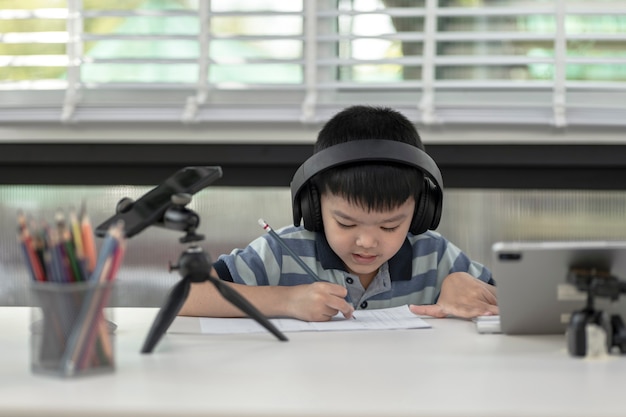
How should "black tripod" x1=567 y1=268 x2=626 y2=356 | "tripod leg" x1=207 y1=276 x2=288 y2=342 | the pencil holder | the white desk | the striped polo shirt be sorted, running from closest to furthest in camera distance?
the white desk, the pencil holder, "black tripod" x1=567 y1=268 x2=626 y2=356, "tripod leg" x1=207 y1=276 x2=288 y2=342, the striped polo shirt

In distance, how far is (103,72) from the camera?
252 cm

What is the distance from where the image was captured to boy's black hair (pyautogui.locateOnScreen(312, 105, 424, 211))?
159 cm

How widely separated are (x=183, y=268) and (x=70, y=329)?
0.22 meters

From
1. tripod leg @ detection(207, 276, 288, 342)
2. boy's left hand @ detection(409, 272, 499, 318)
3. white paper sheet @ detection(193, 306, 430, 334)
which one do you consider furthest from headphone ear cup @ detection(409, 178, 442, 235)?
tripod leg @ detection(207, 276, 288, 342)

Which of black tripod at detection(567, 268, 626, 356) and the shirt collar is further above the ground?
black tripod at detection(567, 268, 626, 356)

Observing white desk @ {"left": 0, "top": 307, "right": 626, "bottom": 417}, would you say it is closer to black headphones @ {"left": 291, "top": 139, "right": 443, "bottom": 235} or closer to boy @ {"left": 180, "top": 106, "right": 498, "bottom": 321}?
boy @ {"left": 180, "top": 106, "right": 498, "bottom": 321}

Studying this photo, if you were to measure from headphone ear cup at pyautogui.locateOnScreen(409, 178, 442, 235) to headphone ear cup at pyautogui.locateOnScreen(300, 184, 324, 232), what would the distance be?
0.18m

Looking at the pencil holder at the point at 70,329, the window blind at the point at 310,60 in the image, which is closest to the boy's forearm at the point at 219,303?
the pencil holder at the point at 70,329

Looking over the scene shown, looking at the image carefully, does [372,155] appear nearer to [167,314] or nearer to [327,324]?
[327,324]

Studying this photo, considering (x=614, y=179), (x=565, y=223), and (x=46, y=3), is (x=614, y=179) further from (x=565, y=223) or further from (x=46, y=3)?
(x=46, y=3)

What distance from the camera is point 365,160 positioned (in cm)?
155

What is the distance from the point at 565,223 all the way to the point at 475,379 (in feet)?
4.91

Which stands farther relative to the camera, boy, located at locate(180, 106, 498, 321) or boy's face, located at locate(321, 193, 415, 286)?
boy's face, located at locate(321, 193, 415, 286)

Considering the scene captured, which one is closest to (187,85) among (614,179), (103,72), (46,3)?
(103,72)
